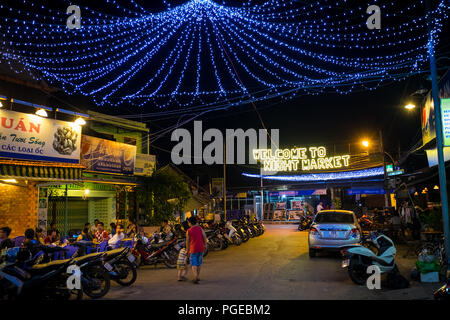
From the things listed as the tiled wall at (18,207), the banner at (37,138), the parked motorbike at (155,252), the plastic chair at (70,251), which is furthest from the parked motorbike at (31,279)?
the tiled wall at (18,207)

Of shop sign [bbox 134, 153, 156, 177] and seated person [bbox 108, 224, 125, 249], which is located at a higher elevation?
shop sign [bbox 134, 153, 156, 177]

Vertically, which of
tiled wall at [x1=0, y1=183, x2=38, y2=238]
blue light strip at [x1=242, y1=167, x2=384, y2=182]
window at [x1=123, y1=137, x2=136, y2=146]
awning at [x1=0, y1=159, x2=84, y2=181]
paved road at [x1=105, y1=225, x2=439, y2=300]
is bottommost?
paved road at [x1=105, y1=225, x2=439, y2=300]

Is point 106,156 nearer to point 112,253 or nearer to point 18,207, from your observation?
point 18,207

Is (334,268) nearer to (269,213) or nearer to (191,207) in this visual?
(191,207)

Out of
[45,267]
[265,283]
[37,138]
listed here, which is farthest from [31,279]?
[37,138]

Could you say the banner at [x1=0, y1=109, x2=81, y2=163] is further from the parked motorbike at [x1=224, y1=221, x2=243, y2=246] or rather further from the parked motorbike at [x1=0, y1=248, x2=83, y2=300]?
the parked motorbike at [x1=224, y1=221, x2=243, y2=246]

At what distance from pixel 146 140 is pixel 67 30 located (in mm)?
10551

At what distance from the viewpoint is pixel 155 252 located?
1064 cm

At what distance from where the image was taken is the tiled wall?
12.7 meters

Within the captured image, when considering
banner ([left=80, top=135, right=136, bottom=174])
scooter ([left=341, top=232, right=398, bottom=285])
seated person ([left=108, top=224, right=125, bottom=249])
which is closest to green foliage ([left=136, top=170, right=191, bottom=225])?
banner ([left=80, top=135, right=136, bottom=174])

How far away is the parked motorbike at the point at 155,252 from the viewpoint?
1065 cm

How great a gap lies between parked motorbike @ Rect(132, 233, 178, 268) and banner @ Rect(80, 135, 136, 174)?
5757 millimetres

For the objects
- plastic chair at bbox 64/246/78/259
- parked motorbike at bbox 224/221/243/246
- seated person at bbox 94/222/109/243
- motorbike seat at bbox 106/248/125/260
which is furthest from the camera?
parked motorbike at bbox 224/221/243/246

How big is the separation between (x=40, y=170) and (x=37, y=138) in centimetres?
114
